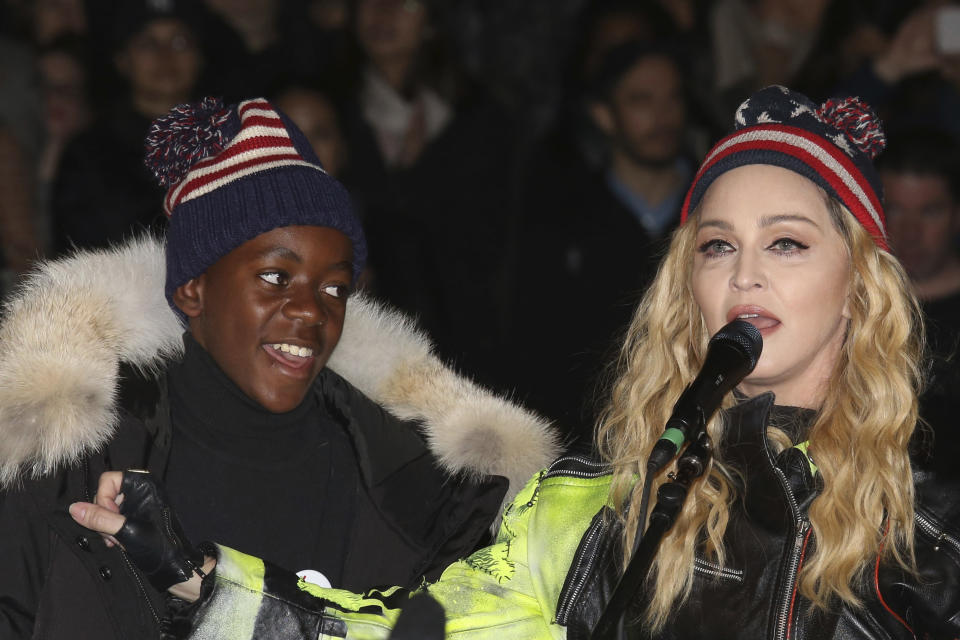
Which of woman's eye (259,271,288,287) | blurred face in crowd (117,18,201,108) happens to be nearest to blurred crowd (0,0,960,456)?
blurred face in crowd (117,18,201,108)

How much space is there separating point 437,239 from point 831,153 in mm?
2850

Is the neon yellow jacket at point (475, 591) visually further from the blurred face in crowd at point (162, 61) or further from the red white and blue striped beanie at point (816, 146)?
the blurred face in crowd at point (162, 61)

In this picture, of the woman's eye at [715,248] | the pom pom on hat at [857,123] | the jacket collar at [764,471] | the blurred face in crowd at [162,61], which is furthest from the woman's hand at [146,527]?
the blurred face in crowd at [162,61]

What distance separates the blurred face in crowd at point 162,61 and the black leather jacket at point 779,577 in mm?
2978

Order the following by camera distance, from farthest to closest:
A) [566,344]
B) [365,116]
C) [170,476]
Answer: [365,116], [566,344], [170,476]

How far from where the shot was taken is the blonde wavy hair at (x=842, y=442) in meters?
2.11

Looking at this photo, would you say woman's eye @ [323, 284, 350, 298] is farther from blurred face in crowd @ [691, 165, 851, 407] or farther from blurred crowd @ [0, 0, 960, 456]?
blurred crowd @ [0, 0, 960, 456]

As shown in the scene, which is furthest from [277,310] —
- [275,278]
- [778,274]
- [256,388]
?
[778,274]

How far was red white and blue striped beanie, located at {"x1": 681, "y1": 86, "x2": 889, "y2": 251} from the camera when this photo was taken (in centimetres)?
226

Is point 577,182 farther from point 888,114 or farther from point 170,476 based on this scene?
point 170,476

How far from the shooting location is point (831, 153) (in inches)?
89.3

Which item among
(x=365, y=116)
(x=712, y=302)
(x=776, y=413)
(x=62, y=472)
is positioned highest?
(x=365, y=116)

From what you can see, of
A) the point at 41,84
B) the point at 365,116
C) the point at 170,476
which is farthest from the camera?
the point at 41,84

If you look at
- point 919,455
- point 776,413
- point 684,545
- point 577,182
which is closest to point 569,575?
point 684,545
